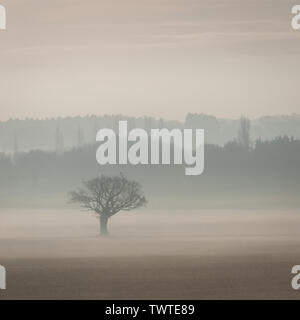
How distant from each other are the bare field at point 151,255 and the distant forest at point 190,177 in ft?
0.36

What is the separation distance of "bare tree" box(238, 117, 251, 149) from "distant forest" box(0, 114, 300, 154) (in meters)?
0.03

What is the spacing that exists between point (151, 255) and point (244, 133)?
3.68ft

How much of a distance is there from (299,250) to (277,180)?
1.75ft

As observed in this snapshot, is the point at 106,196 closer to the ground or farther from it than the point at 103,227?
farther from it

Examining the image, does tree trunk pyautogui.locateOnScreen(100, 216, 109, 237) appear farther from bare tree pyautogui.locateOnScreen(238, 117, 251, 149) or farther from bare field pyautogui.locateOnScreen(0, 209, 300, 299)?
bare tree pyautogui.locateOnScreen(238, 117, 251, 149)

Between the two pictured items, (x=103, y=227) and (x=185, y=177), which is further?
(x=185, y=177)

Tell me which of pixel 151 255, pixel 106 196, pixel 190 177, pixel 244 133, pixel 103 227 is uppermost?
pixel 244 133

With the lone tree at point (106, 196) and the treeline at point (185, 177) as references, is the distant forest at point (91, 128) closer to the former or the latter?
the treeline at point (185, 177)

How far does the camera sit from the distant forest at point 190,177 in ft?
32.9

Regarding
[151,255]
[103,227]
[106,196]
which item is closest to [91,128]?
[106,196]

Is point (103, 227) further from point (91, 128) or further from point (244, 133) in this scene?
point (244, 133)

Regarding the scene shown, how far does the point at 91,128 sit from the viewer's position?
10070 millimetres

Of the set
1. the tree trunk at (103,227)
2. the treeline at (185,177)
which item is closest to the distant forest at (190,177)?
the treeline at (185,177)

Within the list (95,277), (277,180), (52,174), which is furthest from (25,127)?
(277,180)
